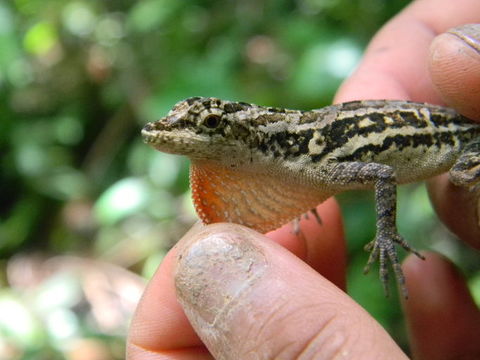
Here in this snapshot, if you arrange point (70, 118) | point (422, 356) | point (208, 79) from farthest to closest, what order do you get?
point (70, 118), point (208, 79), point (422, 356)

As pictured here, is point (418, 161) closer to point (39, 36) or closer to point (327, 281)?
point (327, 281)

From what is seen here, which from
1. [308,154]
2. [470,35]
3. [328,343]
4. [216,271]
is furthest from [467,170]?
[216,271]

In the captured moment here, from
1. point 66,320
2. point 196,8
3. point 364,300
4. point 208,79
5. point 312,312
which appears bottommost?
point 66,320

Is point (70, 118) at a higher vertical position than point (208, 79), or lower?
lower

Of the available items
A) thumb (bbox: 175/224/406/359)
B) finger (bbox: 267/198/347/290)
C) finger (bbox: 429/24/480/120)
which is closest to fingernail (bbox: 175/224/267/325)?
thumb (bbox: 175/224/406/359)

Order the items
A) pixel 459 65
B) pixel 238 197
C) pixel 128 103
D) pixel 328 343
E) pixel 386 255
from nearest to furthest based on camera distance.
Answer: pixel 328 343
pixel 238 197
pixel 386 255
pixel 459 65
pixel 128 103

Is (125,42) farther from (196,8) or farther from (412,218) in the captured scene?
(412,218)

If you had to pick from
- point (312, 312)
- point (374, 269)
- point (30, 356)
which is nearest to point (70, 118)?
point (30, 356)
